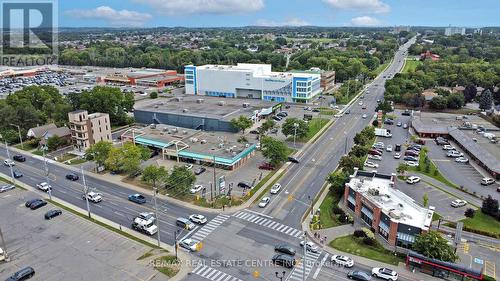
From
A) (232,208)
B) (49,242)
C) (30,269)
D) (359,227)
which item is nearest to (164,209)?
(232,208)

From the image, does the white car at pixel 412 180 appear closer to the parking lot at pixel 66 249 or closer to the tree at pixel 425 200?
the tree at pixel 425 200

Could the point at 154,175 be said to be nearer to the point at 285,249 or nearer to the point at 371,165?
the point at 285,249

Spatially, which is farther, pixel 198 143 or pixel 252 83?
pixel 252 83

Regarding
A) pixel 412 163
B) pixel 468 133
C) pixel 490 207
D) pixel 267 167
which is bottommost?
pixel 490 207

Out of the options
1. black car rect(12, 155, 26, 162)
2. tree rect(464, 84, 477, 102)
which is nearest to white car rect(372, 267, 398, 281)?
black car rect(12, 155, 26, 162)

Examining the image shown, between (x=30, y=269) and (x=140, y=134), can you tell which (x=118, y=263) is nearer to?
(x=30, y=269)

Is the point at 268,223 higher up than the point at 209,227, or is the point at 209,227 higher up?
the point at 268,223

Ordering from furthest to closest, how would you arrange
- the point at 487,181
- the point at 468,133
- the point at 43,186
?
the point at 468,133 → the point at 487,181 → the point at 43,186

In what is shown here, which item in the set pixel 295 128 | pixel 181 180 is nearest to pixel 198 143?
pixel 181 180
